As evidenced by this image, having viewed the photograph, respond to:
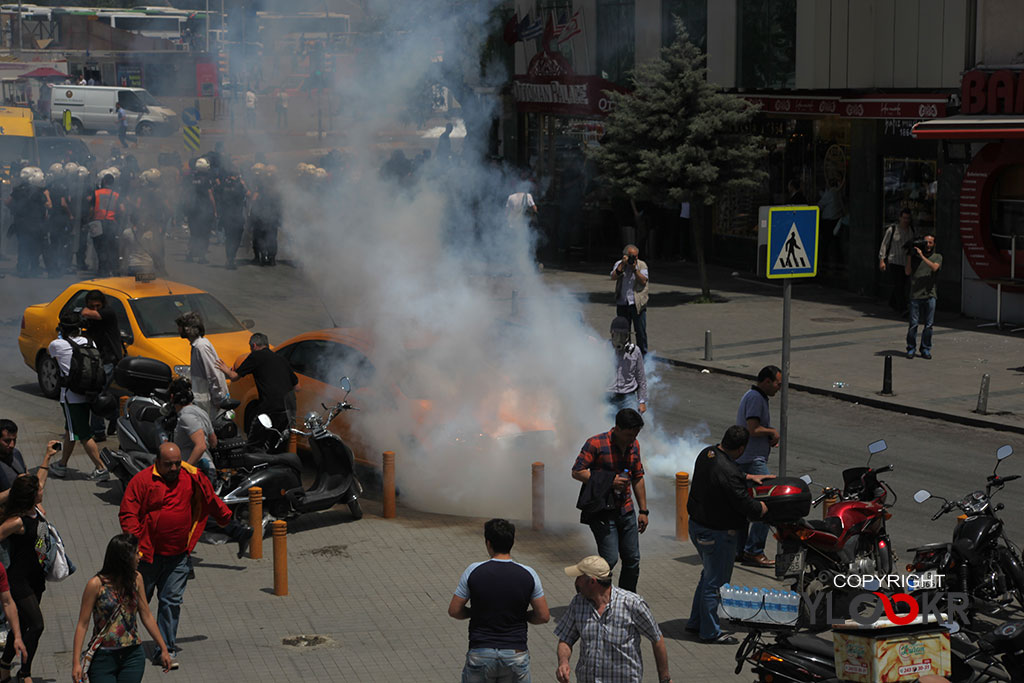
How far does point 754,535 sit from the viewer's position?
1093 centimetres

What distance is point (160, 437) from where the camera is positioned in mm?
12391

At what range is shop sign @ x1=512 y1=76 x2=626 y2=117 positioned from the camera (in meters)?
28.3

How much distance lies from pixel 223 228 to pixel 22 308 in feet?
15.6

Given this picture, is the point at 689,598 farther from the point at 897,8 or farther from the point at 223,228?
the point at 223,228

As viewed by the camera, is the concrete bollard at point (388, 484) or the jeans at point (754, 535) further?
the concrete bollard at point (388, 484)

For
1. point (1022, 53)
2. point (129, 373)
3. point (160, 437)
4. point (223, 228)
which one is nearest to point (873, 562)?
point (160, 437)

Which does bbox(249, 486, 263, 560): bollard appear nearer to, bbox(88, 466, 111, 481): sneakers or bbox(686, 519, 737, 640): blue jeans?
bbox(88, 466, 111, 481): sneakers

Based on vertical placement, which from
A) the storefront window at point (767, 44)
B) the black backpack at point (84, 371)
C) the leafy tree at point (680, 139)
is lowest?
the black backpack at point (84, 371)

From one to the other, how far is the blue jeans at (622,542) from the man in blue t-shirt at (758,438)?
1.65 m

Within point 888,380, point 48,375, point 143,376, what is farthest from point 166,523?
point 888,380

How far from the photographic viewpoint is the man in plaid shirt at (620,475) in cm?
916

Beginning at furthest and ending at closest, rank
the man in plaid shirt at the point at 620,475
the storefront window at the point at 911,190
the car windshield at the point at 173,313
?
the storefront window at the point at 911,190, the car windshield at the point at 173,313, the man in plaid shirt at the point at 620,475

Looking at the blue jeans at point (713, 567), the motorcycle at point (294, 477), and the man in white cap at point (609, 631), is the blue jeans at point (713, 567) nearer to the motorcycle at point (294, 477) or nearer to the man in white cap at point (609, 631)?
the man in white cap at point (609, 631)

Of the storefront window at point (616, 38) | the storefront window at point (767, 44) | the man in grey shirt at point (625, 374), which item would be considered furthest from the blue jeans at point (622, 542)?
the storefront window at point (616, 38)
